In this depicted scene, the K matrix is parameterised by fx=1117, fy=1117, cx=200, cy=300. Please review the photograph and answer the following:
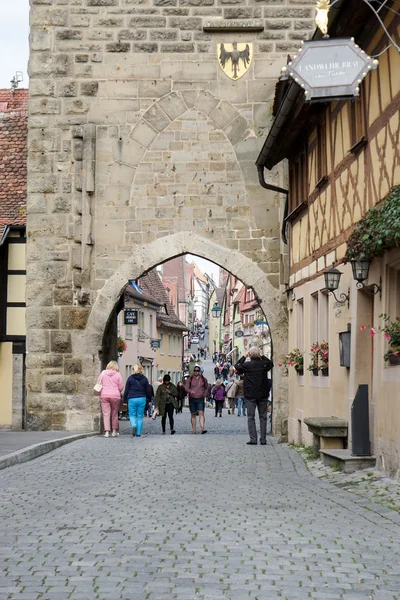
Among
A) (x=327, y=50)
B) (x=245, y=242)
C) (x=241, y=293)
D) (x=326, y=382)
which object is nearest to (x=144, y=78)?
(x=245, y=242)

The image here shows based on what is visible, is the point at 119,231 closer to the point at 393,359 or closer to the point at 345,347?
the point at 345,347

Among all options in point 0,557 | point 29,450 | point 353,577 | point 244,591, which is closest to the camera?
point 244,591

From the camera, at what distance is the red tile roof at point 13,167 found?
23.4 meters

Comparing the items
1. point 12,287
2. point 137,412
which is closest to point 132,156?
point 12,287

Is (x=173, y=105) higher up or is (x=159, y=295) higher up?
(x=173, y=105)

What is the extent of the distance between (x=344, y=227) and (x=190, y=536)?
7.43 meters

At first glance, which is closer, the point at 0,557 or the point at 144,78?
the point at 0,557

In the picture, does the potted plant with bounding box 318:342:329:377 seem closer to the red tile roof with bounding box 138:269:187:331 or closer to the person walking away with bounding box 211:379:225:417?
the person walking away with bounding box 211:379:225:417

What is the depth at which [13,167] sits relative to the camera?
24297 millimetres

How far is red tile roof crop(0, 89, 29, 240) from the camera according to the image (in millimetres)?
23406

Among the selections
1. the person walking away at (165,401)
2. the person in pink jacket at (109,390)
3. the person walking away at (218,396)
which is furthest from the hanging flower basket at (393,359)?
the person walking away at (218,396)

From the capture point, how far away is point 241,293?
80.2m

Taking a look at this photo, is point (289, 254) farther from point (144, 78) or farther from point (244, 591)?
point (244, 591)

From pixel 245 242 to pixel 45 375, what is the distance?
4610mm
